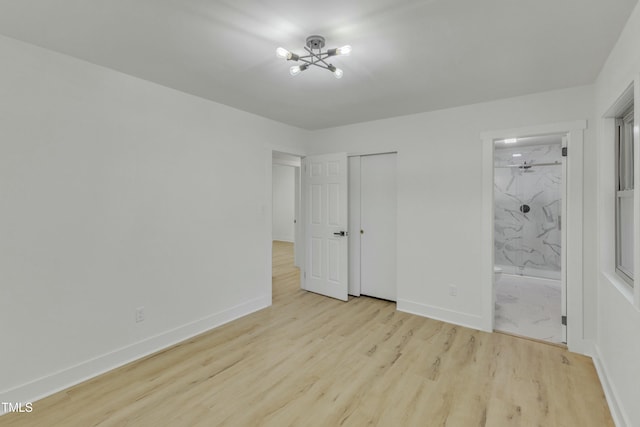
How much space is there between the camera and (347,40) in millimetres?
2031

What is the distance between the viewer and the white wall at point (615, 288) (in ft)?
5.54

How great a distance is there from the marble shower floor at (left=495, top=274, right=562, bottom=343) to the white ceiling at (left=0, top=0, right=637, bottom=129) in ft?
8.11

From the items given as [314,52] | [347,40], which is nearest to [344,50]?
[347,40]

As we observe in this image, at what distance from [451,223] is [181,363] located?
3.05m

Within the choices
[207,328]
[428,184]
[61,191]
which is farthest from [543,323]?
[61,191]

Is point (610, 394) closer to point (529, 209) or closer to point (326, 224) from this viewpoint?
point (326, 224)

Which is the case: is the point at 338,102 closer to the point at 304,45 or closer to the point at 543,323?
the point at 304,45

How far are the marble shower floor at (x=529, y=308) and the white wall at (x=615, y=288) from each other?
2.42 ft

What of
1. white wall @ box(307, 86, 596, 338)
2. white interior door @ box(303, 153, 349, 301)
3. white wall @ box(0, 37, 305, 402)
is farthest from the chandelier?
white interior door @ box(303, 153, 349, 301)

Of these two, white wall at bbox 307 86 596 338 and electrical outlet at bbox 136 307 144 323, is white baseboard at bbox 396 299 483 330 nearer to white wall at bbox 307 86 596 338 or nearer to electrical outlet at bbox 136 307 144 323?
white wall at bbox 307 86 596 338

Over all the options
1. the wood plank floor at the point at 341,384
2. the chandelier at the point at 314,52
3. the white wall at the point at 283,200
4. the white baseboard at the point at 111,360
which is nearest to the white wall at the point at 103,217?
the white baseboard at the point at 111,360

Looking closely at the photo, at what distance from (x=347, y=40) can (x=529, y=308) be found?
4045 mm

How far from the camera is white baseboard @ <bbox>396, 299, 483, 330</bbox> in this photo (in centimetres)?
335

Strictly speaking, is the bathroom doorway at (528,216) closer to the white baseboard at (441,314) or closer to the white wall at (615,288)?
the white baseboard at (441,314)
